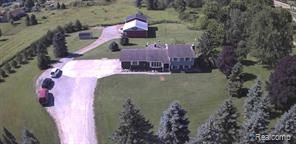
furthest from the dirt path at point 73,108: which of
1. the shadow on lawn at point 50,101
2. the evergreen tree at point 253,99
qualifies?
the evergreen tree at point 253,99

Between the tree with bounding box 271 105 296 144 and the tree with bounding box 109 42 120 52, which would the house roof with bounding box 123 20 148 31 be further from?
the tree with bounding box 271 105 296 144

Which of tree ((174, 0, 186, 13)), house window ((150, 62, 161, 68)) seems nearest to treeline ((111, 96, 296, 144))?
house window ((150, 62, 161, 68))

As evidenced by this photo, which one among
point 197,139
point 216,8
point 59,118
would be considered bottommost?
point 59,118

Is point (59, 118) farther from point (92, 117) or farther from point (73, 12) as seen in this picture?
point (73, 12)

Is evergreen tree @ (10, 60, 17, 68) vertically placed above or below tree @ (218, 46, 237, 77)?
below

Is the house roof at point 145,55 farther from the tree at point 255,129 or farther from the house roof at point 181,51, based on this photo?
the tree at point 255,129

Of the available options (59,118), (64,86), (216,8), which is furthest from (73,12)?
(59,118)

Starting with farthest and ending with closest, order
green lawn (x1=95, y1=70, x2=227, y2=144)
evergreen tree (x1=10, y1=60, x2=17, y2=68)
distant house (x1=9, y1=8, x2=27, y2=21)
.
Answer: distant house (x1=9, y1=8, x2=27, y2=21) < evergreen tree (x1=10, y1=60, x2=17, y2=68) < green lawn (x1=95, y1=70, x2=227, y2=144)
